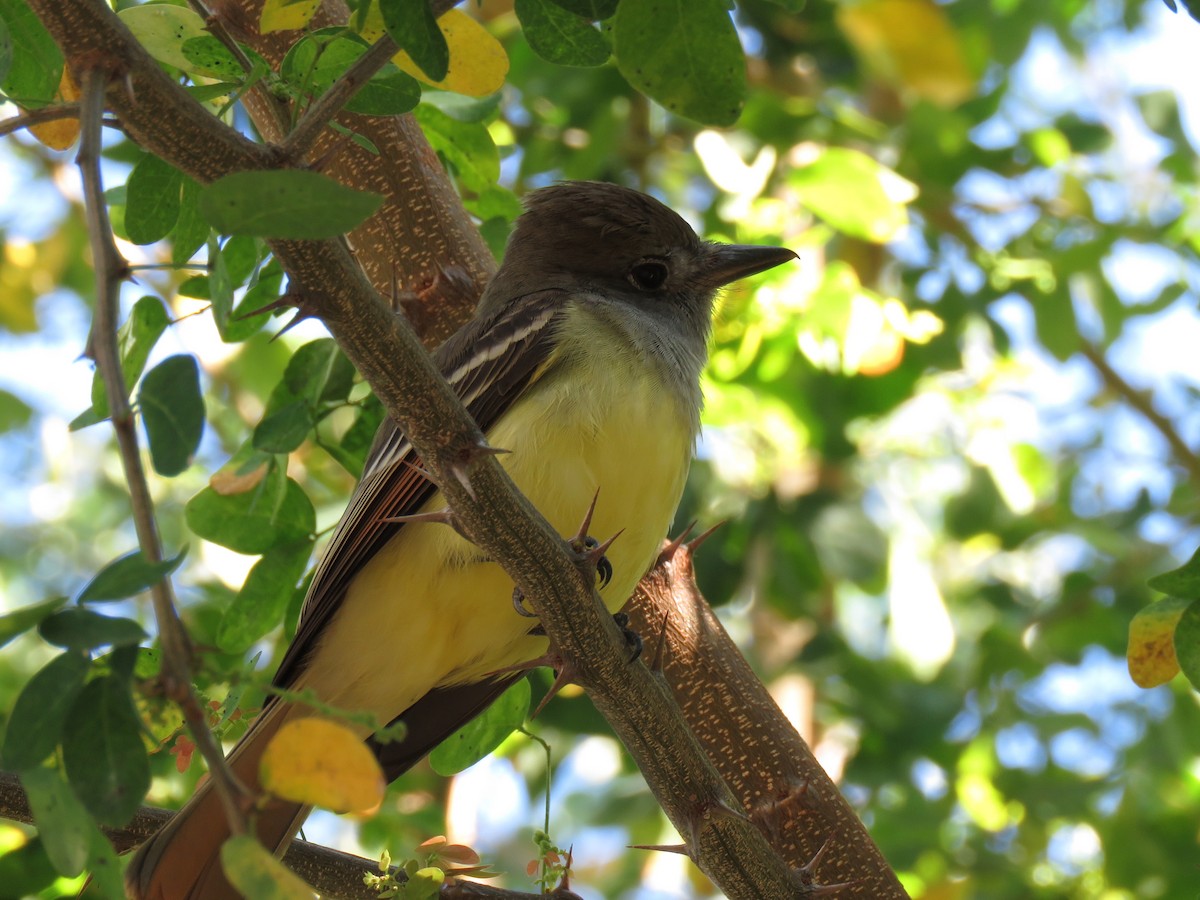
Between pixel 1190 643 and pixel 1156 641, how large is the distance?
0.46 ft

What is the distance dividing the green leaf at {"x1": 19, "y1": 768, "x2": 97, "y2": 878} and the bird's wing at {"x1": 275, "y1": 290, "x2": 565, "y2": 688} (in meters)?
1.74

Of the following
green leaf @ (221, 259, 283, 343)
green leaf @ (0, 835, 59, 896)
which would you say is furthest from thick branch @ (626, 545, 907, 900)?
green leaf @ (0, 835, 59, 896)

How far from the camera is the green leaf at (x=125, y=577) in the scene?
5.09ft

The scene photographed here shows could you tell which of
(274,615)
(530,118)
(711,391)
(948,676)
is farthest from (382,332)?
(948,676)

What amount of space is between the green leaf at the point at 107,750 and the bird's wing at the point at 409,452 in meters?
1.70

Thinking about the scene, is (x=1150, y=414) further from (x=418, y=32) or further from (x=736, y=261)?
(x=418, y=32)

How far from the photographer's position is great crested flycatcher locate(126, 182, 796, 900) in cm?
339

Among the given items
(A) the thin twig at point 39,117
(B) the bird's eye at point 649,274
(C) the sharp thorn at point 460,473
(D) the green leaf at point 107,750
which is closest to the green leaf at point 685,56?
(C) the sharp thorn at point 460,473

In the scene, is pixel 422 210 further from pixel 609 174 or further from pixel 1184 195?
pixel 1184 195

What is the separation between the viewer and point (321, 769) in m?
1.67

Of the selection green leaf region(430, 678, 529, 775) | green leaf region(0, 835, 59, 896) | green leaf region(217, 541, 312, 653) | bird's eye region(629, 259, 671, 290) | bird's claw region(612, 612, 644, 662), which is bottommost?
green leaf region(430, 678, 529, 775)

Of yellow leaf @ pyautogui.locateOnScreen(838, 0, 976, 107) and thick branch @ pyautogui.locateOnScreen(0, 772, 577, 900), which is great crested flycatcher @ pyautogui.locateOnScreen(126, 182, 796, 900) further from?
yellow leaf @ pyautogui.locateOnScreen(838, 0, 976, 107)

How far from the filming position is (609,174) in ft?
19.2

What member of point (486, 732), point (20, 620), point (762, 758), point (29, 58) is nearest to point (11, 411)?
point (486, 732)
